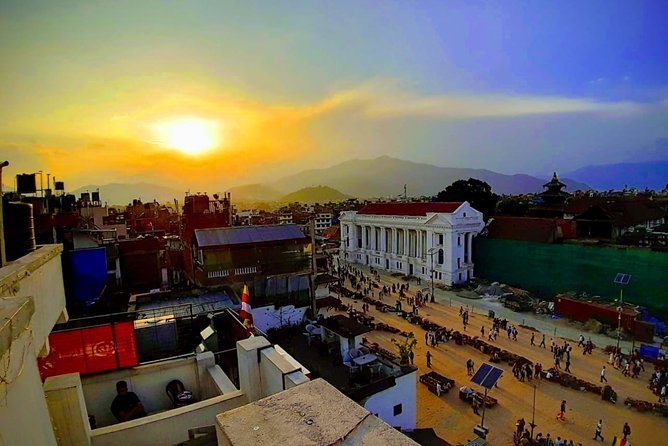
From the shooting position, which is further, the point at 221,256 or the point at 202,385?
the point at 221,256

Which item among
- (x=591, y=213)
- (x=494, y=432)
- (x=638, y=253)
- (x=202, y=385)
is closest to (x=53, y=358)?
(x=202, y=385)

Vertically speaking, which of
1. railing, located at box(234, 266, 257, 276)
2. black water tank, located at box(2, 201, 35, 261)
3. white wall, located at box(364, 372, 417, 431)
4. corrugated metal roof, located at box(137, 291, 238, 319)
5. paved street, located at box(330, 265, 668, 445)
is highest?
black water tank, located at box(2, 201, 35, 261)

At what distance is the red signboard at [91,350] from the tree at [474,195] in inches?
2491

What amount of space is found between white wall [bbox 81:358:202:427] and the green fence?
3980cm

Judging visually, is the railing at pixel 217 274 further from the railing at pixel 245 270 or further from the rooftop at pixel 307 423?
the rooftop at pixel 307 423

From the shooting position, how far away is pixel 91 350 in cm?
892

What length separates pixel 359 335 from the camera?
58.7ft

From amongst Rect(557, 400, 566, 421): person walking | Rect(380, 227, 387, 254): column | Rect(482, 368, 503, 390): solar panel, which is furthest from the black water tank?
Rect(380, 227, 387, 254): column

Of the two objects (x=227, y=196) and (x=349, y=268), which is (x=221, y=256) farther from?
(x=349, y=268)

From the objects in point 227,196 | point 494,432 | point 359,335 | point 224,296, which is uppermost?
point 227,196

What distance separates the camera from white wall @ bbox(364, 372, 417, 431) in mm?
14875

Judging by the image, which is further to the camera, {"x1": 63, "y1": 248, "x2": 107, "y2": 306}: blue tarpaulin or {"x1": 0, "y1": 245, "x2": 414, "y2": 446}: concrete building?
{"x1": 63, "y1": 248, "x2": 107, "y2": 306}: blue tarpaulin

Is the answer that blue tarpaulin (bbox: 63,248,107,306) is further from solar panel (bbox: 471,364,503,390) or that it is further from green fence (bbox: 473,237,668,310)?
green fence (bbox: 473,237,668,310)

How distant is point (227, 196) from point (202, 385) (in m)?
27.6
